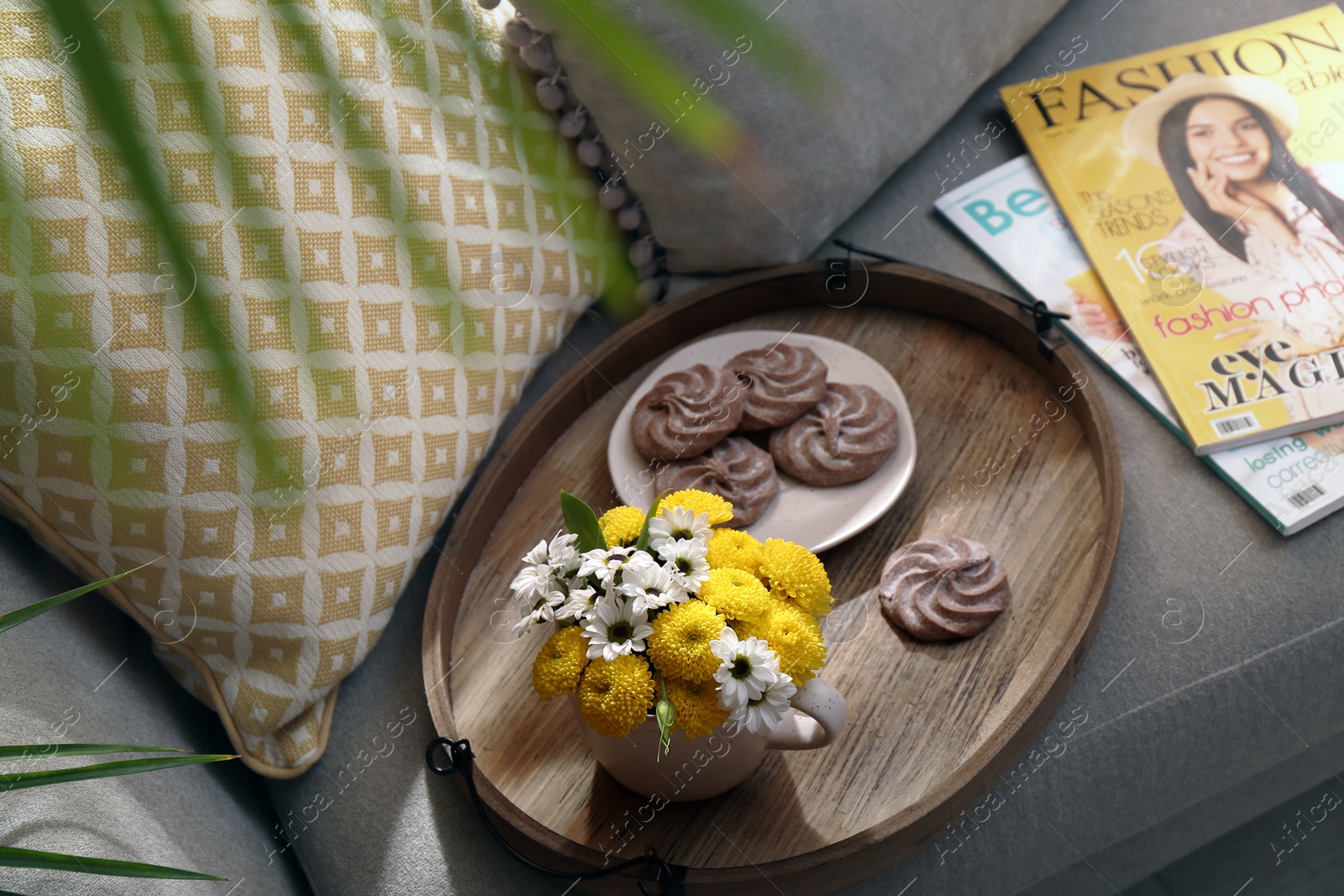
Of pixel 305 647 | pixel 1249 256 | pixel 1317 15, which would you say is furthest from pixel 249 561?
pixel 1317 15

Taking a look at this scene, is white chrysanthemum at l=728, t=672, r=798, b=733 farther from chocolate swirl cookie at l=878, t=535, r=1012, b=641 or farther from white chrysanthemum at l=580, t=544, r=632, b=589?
chocolate swirl cookie at l=878, t=535, r=1012, b=641

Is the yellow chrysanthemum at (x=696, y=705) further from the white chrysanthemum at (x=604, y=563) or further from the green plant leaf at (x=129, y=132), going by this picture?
the green plant leaf at (x=129, y=132)

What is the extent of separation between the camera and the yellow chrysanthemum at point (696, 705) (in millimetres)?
653

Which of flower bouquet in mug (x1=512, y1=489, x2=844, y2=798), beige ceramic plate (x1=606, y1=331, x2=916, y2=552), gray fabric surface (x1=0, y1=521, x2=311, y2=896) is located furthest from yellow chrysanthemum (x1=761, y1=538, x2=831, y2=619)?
gray fabric surface (x1=0, y1=521, x2=311, y2=896)

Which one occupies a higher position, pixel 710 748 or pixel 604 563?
pixel 604 563

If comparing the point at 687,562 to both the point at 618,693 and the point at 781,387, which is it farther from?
the point at 781,387

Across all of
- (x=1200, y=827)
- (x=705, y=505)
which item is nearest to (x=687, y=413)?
(x=705, y=505)

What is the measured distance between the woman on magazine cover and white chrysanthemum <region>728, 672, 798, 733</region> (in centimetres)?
64

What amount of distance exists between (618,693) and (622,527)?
130 millimetres

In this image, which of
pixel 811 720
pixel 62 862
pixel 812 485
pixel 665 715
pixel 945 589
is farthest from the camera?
pixel 812 485

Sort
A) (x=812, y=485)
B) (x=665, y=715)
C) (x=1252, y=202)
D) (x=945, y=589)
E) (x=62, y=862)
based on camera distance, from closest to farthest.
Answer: (x=62, y=862), (x=665, y=715), (x=945, y=589), (x=812, y=485), (x=1252, y=202)

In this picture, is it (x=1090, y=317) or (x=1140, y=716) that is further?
(x=1090, y=317)

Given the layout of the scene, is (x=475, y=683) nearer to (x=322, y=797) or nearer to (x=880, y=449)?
(x=322, y=797)

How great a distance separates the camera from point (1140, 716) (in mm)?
835
